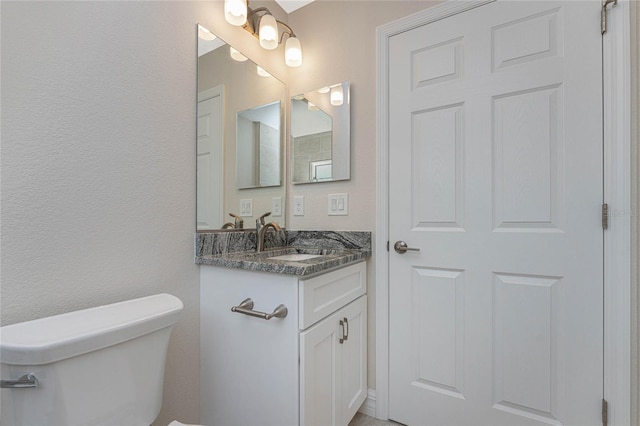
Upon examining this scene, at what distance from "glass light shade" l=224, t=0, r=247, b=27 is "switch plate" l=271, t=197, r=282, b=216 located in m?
0.94

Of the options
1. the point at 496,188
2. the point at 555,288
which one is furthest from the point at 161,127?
the point at 555,288

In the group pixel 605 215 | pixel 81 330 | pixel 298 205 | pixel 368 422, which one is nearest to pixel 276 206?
pixel 298 205

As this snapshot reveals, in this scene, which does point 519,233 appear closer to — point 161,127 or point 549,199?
point 549,199

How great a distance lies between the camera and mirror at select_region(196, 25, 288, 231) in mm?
1309

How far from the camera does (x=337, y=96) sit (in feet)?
5.46

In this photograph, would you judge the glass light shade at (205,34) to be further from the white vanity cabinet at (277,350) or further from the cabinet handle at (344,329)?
the cabinet handle at (344,329)

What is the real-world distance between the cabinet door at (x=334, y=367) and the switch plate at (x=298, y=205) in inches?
25.8

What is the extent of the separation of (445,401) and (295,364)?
33.9 inches

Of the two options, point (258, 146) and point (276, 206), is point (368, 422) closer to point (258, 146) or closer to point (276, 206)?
point (276, 206)

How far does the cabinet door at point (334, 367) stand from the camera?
1.03 meters

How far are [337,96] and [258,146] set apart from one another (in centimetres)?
56

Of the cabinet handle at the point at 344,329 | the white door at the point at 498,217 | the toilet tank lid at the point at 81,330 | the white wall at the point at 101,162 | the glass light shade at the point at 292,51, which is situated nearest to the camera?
the toilet tank lid at the point at 81,330

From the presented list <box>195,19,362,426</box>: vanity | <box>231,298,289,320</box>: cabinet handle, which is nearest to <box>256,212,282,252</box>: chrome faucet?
<box>195,19,362,426</box>: vanity

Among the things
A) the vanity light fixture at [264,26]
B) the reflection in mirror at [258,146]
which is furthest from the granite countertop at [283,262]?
the vanity light fixture at [264,26]
